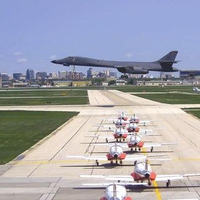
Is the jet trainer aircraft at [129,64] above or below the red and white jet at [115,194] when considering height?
above

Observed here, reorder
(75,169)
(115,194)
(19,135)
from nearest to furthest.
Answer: (115,194) < (75,169) < (19,135)

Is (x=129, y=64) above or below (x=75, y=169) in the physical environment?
above

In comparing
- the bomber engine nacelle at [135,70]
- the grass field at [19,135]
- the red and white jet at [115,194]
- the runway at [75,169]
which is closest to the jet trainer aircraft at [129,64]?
the bomber engine nacelle at [135,70]

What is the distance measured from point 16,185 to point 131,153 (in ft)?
42.8

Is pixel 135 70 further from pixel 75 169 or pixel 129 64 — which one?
pixel 75 169

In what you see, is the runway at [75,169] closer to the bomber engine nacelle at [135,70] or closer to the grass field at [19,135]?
the grass field at [19,135]

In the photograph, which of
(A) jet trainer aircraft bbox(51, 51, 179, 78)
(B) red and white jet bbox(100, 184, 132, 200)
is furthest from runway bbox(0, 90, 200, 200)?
(A) jet trainer aircraft bbox(51, 51, 179, 78)

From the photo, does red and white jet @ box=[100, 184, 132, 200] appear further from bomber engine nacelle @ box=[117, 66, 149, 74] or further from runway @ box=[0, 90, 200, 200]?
bomber engine nacelle @ box=[117, 66, 149, 74]

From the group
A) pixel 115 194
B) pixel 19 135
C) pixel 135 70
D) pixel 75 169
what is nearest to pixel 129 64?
pixel 135 70

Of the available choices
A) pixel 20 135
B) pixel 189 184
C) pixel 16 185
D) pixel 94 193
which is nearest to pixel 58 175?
pixel 16 185

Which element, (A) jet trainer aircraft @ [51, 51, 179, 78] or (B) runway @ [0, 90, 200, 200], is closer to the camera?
(B) runway @ [0, 90, 200, 200]

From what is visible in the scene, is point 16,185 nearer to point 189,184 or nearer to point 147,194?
point 147,194

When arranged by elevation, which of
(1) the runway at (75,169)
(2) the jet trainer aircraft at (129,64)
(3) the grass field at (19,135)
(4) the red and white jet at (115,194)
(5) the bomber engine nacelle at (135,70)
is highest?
(2) the jet trainer aircraft at (129,64)

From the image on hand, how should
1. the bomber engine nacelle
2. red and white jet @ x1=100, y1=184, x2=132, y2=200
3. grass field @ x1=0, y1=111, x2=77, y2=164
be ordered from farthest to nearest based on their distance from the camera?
the bomber engine nacelle → grass field @ x1=0, y1=111, x2=77, y2=164 → red and white jet @ x1=100, y1=184, x2=132, y2=200
